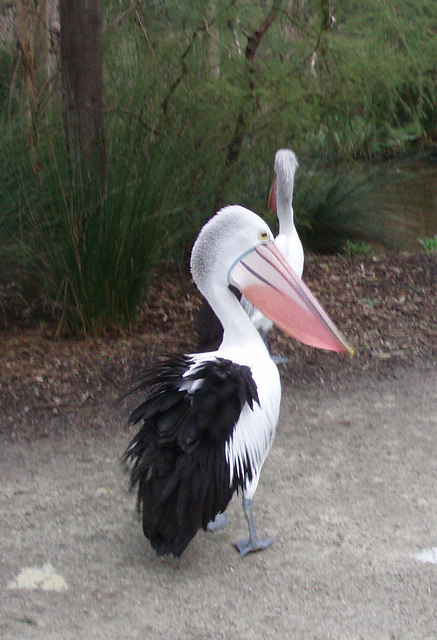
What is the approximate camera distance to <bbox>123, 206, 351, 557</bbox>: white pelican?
274 cm

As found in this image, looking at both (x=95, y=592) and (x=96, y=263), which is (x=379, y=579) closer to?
(x=95, y=592)

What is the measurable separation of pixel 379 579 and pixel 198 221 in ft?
11.2

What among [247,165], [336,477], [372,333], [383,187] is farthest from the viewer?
[383,187]

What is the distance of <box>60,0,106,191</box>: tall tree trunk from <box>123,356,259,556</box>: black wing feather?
7.97ft

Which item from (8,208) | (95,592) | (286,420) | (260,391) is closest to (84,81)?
(8,208)

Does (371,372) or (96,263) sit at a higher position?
(96,263)

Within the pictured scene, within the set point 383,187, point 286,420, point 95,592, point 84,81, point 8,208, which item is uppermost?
point 84,81

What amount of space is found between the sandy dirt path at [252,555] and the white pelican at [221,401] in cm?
17

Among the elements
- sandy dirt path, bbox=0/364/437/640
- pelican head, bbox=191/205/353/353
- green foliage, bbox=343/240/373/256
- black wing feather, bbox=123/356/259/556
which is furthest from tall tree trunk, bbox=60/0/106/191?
green foliage, bbox=343/240/373/256

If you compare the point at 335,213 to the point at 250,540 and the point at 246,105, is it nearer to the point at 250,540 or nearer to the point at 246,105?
the point at 246,105

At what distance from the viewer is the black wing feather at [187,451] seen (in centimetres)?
272

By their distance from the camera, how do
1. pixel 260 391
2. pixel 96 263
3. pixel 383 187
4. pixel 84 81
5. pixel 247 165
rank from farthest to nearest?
pixel 383 187 → pixel 247 165 → pixel 84 81 → pixel 96 263 → pixel 260 391

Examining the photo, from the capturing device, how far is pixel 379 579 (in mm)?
2791

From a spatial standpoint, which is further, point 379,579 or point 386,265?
point 386,265
